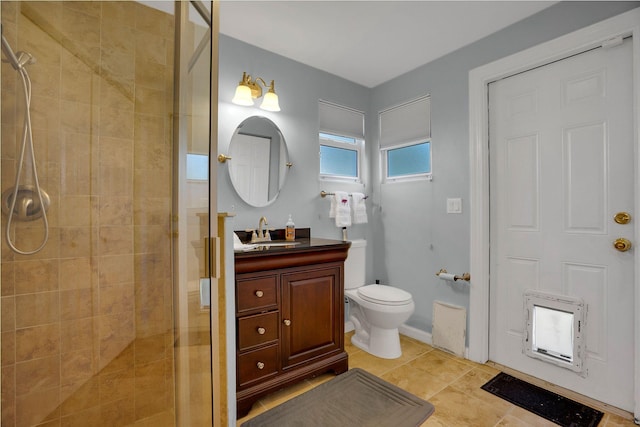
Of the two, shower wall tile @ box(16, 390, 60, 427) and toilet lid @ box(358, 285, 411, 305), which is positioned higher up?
toilet lid @ box(358, 285, 411, 305)

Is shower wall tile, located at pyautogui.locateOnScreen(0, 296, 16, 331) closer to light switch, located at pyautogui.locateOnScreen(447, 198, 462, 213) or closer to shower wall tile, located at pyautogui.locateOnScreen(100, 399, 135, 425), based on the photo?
shower wall tile, located at pyautogui.locateOnScreen(100, 399, 135, 425)

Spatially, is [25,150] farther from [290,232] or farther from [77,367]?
[290,232]

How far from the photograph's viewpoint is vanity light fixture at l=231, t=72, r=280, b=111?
2.10 metres

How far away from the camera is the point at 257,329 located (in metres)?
1.65

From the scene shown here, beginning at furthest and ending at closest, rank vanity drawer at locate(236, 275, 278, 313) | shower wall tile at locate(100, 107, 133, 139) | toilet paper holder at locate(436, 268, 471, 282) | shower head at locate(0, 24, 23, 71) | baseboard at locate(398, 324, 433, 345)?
baseboard at locate(398, 324, 433, 345)
toilet paper holder at locate(436, 268, 471, 282)
vanity drawer at locate(236, 275, 278, 313)
shower wall tile at locate(100, 107, 133, 139)
shower head at locate(0, 24, 23, 71)

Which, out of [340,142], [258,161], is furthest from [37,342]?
[340,142]

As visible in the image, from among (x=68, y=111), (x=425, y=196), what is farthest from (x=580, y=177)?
(x=68, y=111)

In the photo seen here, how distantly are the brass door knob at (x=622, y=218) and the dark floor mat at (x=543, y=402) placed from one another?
3.41 ft

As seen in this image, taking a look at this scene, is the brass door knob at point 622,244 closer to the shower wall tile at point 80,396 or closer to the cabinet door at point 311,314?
the cabinet door at point 311,314

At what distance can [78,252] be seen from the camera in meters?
1.31

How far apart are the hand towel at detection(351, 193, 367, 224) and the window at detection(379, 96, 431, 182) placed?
Result: 1.24 ft

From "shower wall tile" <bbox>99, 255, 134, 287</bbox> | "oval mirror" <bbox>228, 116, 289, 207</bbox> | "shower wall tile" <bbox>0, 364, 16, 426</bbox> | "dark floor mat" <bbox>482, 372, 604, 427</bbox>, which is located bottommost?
"dark floor mat" <bbox>482, 372, 604, 427</bbox>

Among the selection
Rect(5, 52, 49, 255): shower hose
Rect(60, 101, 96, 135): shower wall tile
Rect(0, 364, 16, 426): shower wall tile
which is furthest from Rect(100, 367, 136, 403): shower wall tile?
Rect(60, 101, 96, 135): shower wall tile

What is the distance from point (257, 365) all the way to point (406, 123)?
2.27m
